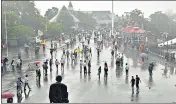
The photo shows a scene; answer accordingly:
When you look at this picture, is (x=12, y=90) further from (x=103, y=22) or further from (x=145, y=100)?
(x=103, y=22)

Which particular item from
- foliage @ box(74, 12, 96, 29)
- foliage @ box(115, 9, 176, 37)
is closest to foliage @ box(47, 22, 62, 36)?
foliage @ box(115, 9, 176, 37)

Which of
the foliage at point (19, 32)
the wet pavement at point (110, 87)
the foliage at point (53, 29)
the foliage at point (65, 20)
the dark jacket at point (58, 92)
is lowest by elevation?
the wet pavement at point (110, 87)

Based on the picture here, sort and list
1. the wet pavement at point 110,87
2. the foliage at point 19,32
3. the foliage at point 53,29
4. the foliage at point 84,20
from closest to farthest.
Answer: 1. the wet pavement at point 110,87
2. the foliage at point 19,32
3. the foliage at point 53,29
4. the foliage at point 84,20

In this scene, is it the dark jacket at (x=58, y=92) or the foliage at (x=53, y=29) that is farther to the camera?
the foliage at (x=53, y=29)

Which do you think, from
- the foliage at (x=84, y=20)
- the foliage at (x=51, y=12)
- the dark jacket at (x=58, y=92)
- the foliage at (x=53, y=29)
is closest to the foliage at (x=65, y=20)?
the foliage at (x=53, y=29)

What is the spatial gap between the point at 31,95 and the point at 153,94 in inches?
267

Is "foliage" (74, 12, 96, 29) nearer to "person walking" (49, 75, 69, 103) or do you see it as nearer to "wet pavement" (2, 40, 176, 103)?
"wet pavement" (2, 40, 176, 103)

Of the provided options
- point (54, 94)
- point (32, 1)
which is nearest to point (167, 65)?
point (54, 94)

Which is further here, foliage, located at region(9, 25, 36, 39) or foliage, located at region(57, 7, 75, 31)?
foliage, located at region(57, 7, 75, 31)

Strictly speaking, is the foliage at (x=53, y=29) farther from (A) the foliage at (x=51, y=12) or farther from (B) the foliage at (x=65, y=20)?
(A) the foliage at (x=51, y=12)

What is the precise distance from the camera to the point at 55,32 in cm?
7481

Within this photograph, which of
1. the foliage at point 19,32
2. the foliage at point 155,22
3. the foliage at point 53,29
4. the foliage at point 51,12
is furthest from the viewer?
the foliage at point 51,12

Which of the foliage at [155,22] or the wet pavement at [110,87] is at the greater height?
the foliage at [155,22]

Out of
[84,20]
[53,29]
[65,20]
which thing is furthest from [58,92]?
[84,20]
